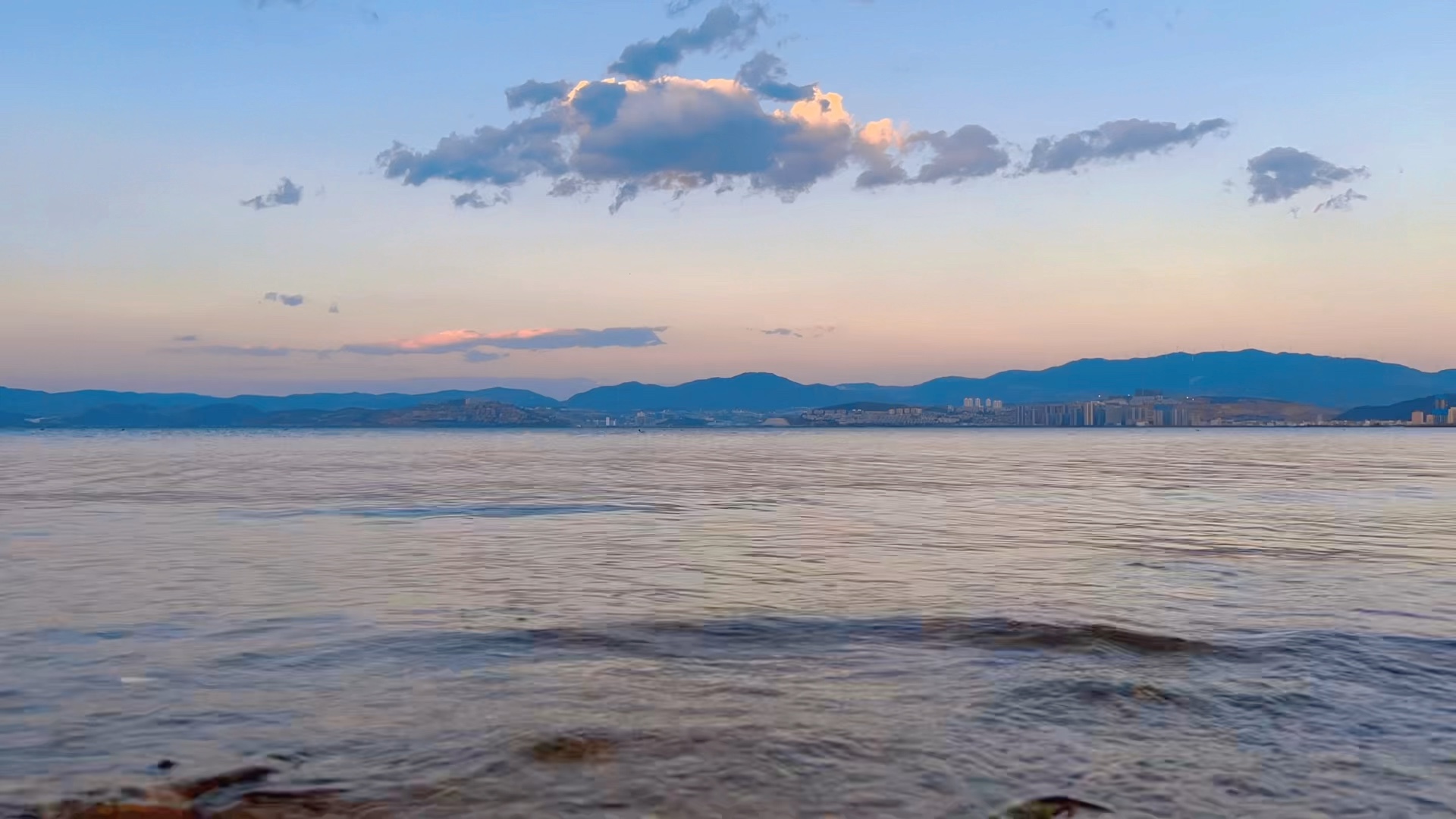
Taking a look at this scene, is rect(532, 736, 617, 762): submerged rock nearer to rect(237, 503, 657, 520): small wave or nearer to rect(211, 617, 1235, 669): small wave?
rect(211, 617, 1235, 669): small wave

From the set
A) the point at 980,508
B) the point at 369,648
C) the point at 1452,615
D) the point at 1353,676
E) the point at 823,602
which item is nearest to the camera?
the point at 1353,676

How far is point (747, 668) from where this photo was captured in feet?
47.4

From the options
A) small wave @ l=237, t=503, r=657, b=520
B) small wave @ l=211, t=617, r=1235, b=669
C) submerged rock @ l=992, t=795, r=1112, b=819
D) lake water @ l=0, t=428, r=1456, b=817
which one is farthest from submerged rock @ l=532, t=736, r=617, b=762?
small wave @ l=237, t=503, r=657, b=520

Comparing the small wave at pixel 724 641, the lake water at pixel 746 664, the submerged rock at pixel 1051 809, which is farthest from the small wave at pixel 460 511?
the submerged rock at pixel 1051 809

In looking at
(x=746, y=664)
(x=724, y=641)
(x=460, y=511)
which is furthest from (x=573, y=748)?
(x=460, y=511)

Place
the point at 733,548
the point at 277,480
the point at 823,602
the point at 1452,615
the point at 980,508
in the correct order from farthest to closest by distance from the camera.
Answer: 1. the point at 277,480
2. the point at 980,508
3. the point at 733,548
4. the point at 823,602
5. the point at 1452,615

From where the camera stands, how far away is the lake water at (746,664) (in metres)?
9.87

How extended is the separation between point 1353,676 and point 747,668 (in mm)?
7573

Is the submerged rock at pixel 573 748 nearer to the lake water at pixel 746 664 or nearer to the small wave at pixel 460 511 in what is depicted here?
the lake water at pixel 746 664

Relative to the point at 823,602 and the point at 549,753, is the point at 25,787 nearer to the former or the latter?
the point at 549,753

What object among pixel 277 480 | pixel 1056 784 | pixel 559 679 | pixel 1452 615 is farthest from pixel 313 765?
pixel 277 480

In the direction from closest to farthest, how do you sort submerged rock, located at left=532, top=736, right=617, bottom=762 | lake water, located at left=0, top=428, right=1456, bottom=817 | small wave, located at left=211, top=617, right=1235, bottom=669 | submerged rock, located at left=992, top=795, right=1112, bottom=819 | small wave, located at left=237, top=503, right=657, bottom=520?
submerged rock, located at left=992, top=795, right=1112, bottom=819, lake water, located at left=0, top=428, right=1456, bottom=817, submerged rock, located at left=532, top=736, right=617, bottom=762, small wave, located at left=211, top=617, right=1235, bottom=669, small wave, located at left=237, top=503, right=657, bottom=520

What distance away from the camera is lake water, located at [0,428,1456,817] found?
987 cm

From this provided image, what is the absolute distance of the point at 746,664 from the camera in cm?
1478
